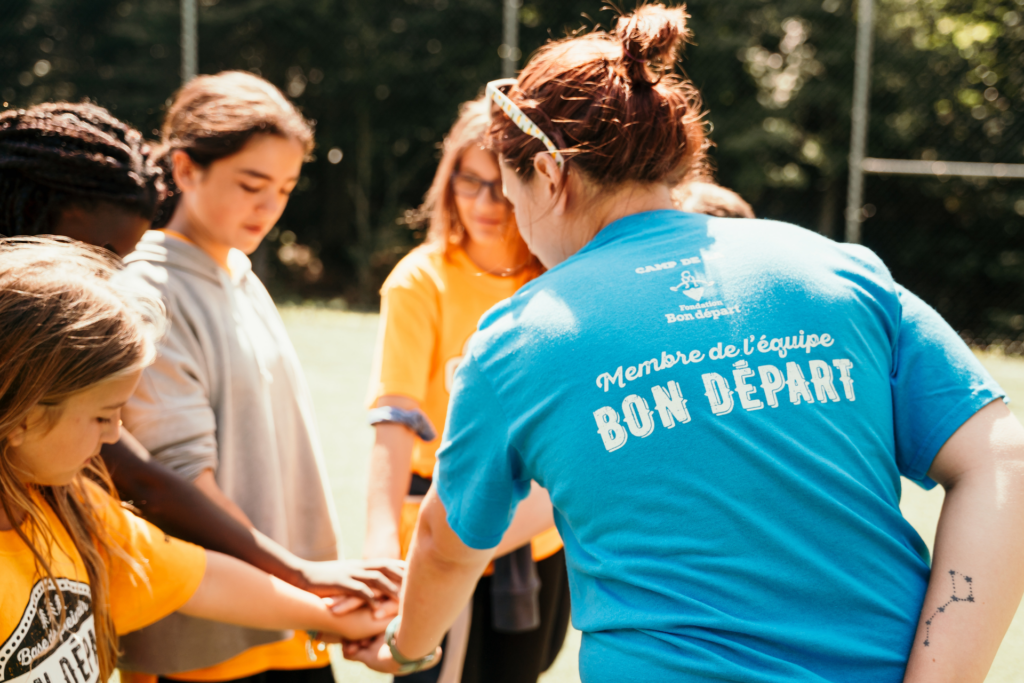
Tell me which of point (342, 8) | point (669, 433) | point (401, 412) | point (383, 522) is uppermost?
point (342, 8)

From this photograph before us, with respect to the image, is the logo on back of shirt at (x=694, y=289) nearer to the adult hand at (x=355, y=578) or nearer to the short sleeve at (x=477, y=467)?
the short sleeve at (x=477, y=467)

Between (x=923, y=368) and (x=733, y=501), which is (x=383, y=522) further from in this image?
(x=923, y=368)

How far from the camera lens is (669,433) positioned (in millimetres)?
1102

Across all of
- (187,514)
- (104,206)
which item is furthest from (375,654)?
(104,206)

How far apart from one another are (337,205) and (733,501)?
17143mm

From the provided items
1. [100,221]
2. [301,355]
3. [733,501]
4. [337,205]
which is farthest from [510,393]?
[337,205]

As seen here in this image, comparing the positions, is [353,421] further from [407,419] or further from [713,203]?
[407,419]

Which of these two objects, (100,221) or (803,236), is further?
(100,221)

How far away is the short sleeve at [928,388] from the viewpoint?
1.14 metres

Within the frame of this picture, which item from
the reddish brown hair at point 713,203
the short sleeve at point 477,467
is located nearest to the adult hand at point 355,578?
the short sleeve at point 477,467

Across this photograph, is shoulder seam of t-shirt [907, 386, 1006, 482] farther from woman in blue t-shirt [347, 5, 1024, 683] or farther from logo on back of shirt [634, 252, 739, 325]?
logo on back of shirt [634, 252, 739, 325]

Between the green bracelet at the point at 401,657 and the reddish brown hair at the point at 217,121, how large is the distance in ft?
3.80

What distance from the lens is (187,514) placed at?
1719 millimetres

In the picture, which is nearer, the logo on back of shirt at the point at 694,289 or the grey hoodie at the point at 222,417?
the logo on back of shirt at the point at 694,289
